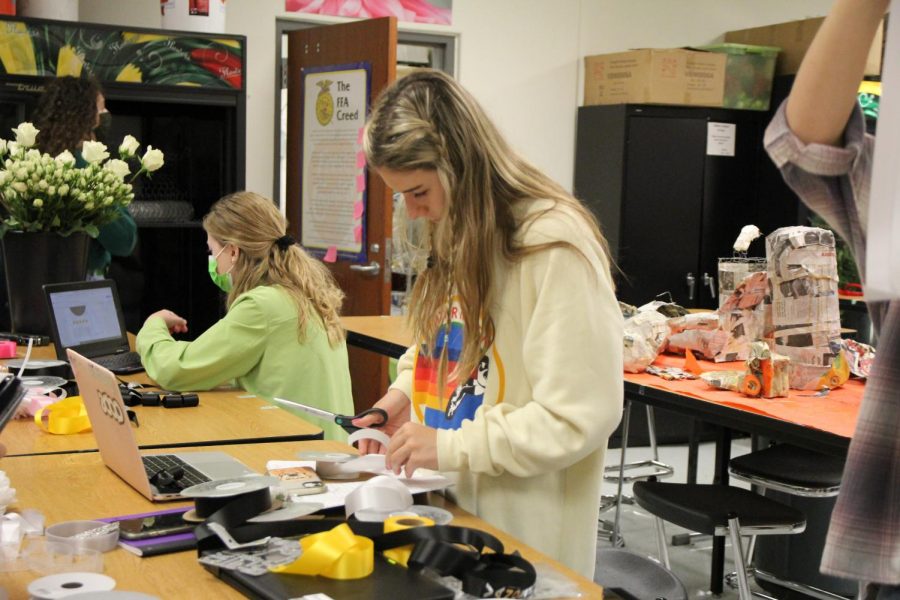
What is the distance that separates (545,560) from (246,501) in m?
0.42

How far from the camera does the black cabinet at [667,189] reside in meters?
5.62

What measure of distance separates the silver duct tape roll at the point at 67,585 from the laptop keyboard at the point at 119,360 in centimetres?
176

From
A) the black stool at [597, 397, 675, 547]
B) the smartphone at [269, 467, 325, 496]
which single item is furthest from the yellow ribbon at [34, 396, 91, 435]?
the black stool at [597, 397, 675, 547]

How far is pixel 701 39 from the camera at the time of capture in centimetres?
626

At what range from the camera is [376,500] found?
1.56 m

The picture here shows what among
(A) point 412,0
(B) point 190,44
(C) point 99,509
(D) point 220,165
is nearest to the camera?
(C) point 99,509

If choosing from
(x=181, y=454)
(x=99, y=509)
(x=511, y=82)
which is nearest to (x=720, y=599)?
(x=181, y=454)

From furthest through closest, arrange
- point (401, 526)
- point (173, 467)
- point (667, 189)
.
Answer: point (667, 189) < point (173, 467) < point (401, 526)

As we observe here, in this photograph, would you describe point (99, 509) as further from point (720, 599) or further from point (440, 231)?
point (720, 599)

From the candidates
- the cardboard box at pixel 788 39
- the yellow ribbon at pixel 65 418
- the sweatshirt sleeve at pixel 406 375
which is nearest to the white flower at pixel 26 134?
the yellow ribbon at pixel 65 418

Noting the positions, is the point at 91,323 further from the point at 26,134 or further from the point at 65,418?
the point at 65,418

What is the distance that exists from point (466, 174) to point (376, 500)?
Answer: 0.50m

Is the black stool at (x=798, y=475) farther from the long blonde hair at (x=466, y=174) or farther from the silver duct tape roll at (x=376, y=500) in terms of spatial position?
the silver duct tape roll at (x=376, y=500)

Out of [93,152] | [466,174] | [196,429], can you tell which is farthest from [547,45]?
[466,174]
